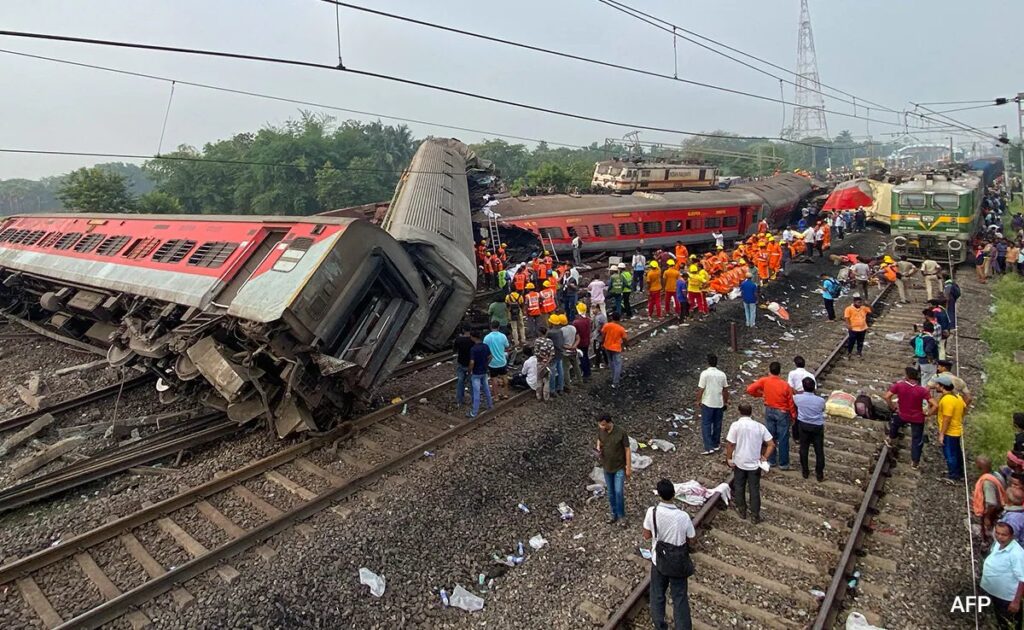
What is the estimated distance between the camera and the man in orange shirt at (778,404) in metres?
6.73

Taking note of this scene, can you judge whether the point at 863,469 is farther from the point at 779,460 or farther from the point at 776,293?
the point at 776,293

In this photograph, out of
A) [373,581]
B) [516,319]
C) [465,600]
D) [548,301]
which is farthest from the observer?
[516,319]

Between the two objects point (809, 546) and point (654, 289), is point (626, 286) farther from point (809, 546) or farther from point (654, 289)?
point (809, 546)

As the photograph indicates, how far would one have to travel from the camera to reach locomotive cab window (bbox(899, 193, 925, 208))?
57.9 ft

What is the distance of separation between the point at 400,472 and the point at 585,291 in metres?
9.16

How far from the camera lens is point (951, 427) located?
6.58m

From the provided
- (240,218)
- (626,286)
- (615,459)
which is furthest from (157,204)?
(615,459)

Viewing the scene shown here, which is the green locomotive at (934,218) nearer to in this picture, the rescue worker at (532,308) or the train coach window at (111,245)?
the rescue worker at (532,308)

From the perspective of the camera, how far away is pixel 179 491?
23.0 ft

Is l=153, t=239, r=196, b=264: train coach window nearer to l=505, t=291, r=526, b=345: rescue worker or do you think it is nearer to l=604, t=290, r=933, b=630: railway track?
l=505, t=291, r=526, b=345: rescue worker

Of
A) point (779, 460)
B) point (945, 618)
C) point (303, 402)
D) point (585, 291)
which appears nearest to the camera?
point (945, 618)

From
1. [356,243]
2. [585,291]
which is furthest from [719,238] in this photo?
[356,243]

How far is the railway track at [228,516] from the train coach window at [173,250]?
4.18 m

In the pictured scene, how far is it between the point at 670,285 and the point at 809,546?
844 cm
